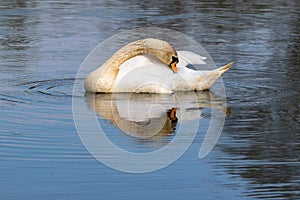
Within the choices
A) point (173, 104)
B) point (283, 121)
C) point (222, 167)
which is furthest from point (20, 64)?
point (222, 167)

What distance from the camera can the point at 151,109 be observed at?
9.16 metres

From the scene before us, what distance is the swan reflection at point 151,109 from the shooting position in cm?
832

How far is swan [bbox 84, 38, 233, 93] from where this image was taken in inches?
392

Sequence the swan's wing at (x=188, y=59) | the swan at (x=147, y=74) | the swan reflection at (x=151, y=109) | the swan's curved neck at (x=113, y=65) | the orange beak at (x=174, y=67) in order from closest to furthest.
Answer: the swan reflection at (x=151, y=109) → the swan at (x=147, y=74) → the swan's curved neck at (x=113, y=65) → the orange beak at (x=174, y=67) → the swan's wing at (x=188, y=59)

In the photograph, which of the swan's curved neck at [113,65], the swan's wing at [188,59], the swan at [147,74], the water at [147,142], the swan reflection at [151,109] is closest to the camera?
the water at [147,142]

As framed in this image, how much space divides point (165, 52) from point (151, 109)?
128cm

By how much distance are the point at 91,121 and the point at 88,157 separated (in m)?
1.44

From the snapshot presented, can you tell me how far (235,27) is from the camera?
53.3 ft

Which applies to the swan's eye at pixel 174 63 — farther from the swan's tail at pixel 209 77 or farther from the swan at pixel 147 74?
the swan's tail at pixel 209 77

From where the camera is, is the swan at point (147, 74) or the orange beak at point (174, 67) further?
the orange beak at point (174, 67)

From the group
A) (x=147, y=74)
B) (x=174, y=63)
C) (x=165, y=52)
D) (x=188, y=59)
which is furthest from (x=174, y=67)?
(x=188, y=59)

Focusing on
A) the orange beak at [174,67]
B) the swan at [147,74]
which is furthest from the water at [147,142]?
the orange beak at [174,67]

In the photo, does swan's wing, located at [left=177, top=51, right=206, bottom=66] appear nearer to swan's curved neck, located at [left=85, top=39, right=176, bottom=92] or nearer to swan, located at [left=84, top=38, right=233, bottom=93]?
swan, located at [left=84, top=38, right=233, bottom=93]

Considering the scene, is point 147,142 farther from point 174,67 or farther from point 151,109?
point 174,67
